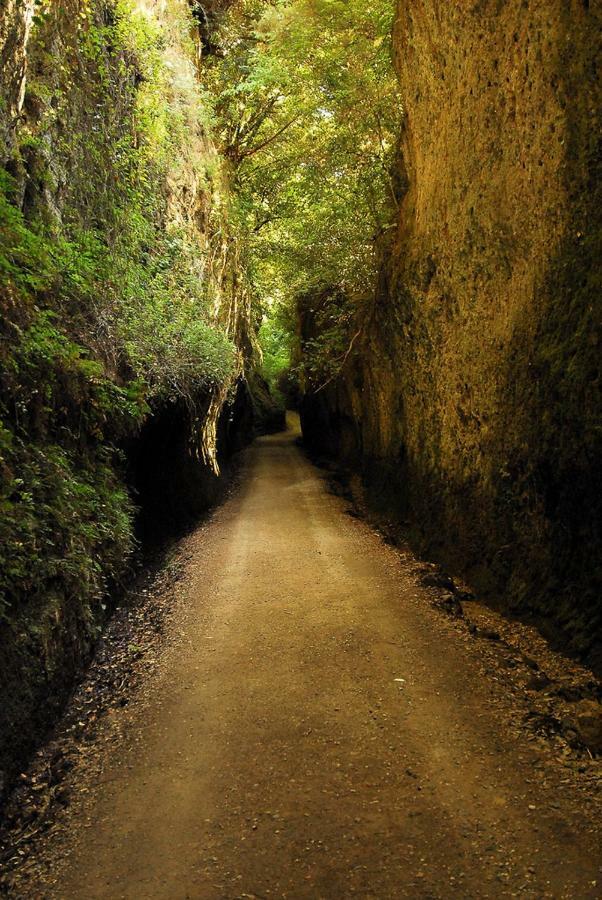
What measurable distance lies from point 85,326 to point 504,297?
5.72 m

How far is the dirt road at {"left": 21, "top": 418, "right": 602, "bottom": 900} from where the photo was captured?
3404 millimetres

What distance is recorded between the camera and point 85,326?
784 cm

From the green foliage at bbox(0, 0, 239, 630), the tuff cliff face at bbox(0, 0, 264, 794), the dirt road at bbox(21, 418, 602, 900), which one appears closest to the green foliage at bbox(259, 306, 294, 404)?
the tuff cliff face at bbox(0, 0, 264, 794)

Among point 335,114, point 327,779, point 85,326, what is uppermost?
point 335,114

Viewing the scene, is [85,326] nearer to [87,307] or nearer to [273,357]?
[87,307]

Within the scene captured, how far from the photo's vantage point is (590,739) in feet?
14.3

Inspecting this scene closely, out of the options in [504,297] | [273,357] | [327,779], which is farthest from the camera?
[273,357]

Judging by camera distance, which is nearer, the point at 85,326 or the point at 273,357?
the point at 85,326

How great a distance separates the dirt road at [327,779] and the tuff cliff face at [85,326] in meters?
1.15

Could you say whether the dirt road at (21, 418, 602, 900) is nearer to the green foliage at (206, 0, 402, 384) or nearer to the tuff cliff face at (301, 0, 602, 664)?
the tuff cliff face at (301, 0, 602, 664)

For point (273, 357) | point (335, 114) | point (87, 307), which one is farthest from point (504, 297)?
point (273, 357)

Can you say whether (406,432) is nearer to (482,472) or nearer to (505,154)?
(482,472)

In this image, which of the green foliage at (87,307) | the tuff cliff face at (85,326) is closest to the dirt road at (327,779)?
the tuff cliff face at (85,326)

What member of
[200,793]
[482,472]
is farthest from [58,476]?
[482,472]
